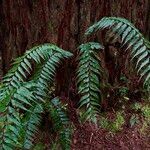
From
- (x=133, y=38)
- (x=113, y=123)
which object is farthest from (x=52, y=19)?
(x=113, y=123)

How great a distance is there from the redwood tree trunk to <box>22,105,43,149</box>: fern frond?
54 centimetres

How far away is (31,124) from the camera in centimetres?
315

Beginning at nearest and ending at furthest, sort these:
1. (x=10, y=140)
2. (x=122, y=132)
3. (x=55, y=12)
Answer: (x=10, y=140), (x=55, y=12), (x=122, y=132)

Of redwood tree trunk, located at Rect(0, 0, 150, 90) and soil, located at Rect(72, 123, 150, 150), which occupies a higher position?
redwood tree trunk, located at Rect(0, 0, 150, 90)

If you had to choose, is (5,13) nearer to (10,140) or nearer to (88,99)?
(88,99)

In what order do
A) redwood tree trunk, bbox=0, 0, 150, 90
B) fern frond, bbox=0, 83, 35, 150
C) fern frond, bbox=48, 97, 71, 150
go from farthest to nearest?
redwood tree trunk, bbox=0, 0, 150, 90 → fern frond, bbox=48, 97, 71, 150 → fern frond, bbox=0, 83, 35, 150

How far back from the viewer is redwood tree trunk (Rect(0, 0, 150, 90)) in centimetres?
333

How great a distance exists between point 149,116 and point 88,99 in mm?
897

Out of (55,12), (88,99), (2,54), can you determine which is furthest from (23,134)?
(55,12)

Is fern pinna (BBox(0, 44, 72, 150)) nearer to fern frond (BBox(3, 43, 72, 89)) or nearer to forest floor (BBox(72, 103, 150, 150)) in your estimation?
fern frond (BBox(3, 43, 72, 89))

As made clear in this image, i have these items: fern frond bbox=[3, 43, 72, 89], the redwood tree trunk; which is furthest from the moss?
fern frond bbox=[3, 43, 72, 89]

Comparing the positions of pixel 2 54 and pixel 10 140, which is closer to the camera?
pixel 10 140

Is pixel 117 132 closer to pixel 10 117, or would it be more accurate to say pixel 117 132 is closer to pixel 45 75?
pixel 45 75

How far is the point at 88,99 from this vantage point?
312 centimetres
